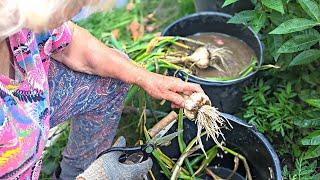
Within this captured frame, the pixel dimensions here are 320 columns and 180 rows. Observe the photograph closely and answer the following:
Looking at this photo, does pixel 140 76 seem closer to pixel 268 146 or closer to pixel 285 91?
pixel 268 146

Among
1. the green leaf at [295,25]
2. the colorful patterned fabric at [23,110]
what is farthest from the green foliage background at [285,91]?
the colorful patterned fabric at [23,110]

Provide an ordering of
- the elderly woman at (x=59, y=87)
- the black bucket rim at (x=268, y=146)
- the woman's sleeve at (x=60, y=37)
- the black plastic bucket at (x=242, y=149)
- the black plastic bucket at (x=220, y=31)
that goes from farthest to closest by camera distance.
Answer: the black plastic bucket at (x=220, y=31) < the black plastic bucket at (x=242, y=149) < the black bucket rim at (x=268, y=146) < the woman's sleeve at (x=60, y=37) < the elderly woman at (x=59, y=87)

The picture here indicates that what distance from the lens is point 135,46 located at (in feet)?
8.05

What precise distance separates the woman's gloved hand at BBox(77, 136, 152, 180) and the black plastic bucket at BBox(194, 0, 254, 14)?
88 cm

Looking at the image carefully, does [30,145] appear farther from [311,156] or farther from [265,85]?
[265,85]

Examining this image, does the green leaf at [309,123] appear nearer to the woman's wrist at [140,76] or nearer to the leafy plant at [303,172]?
the leafy plant at [303,172]

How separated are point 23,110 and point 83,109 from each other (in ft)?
1.42

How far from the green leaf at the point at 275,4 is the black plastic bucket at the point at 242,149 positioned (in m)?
0.39

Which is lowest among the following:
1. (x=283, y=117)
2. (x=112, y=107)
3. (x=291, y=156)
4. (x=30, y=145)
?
(x=291, y=156)

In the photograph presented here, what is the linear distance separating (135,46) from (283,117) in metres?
0.71

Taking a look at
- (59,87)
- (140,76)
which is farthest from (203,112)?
(59,87)

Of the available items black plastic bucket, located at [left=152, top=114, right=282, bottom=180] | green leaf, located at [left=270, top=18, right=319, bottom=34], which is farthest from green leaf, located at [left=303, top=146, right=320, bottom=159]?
green leaf, located at [left=270, top=18, right=319, bottom=34]

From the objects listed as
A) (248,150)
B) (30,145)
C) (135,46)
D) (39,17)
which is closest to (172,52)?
(135,46)

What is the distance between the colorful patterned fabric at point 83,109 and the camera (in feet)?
5.95
